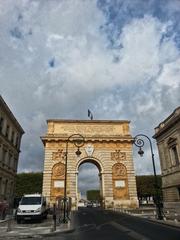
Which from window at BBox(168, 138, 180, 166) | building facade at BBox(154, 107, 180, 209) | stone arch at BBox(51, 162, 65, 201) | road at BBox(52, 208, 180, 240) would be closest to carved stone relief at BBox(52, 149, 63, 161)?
stone arch at BBox(51, 162, 65, 201)

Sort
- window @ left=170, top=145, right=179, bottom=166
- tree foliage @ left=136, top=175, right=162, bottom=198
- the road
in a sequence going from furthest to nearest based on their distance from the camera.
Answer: tree foliage @ left=136, top=175, right=162, bottom=198 → window @ left=170, top=145, right=179, bottom=166 → the road

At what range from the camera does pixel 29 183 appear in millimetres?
46688

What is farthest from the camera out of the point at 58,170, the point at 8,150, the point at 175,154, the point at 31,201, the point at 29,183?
the point at 29,183

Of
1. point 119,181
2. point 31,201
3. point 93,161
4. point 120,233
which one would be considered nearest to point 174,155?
point 119,181

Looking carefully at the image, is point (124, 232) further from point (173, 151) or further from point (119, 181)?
point (119, 181)

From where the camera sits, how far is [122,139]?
34.2 metres

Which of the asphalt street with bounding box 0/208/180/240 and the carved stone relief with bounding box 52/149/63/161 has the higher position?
the carved stone relief with bounding box 52/149/63/161

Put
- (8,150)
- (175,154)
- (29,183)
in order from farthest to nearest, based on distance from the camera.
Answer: (29,183)
(8,150)
(175,154)

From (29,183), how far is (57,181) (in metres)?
17.3

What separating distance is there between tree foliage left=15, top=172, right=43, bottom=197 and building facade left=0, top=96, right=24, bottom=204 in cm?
1490

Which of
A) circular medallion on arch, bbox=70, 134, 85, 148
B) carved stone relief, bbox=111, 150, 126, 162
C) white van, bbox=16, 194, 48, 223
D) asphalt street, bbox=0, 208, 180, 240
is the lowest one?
asphalt street, bbox=0, 208, 180, 240

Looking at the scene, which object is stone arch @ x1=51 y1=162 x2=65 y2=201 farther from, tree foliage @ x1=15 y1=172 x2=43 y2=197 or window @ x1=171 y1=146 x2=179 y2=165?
tree foliage @ x1=15 y1=172 x2=43 y2=197

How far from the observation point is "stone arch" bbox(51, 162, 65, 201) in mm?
31250

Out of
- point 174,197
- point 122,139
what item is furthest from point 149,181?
point 174,197
